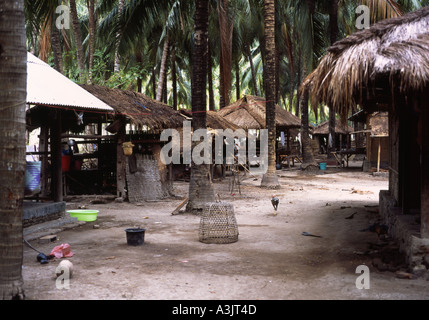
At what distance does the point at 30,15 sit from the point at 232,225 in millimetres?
5129

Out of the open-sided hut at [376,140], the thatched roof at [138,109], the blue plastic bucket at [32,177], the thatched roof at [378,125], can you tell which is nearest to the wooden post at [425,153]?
the blue plastic bucket at [32,177]

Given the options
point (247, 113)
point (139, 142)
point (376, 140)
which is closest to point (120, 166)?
point (139, 142)

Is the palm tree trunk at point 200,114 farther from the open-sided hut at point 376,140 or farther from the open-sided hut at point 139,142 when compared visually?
the open-sided hut at point 376,140

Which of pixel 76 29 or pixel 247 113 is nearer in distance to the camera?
pixel 76 29

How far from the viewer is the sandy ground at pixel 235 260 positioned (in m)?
4.59

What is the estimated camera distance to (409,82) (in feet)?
15.4

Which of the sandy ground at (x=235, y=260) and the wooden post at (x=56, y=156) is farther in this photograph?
the wooden post at (x=56, y=156)

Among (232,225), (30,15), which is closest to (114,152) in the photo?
(30,15)

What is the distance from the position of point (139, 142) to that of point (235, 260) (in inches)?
291

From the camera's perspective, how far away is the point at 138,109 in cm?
1228

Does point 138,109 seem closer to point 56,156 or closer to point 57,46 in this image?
point 56,156

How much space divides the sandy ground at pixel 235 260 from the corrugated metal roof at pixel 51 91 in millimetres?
2355

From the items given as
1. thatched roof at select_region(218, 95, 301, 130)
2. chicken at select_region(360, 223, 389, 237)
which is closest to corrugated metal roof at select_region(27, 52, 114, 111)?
chicken at select_region(360, 223, 389, 237)

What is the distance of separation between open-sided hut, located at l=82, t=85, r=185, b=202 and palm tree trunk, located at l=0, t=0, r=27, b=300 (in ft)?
23.7
